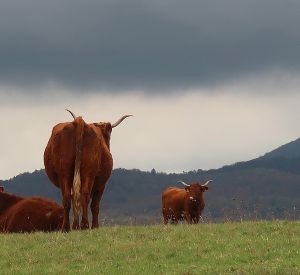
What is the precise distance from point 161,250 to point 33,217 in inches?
240

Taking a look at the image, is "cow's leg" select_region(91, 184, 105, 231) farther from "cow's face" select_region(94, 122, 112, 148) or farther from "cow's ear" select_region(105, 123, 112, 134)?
"cow's ear" select_region(105, 123, 112, 134)

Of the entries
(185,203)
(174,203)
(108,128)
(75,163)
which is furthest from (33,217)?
(174,203)

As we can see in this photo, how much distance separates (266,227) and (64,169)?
16.6 ft

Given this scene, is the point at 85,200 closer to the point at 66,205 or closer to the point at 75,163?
the point at 66,205

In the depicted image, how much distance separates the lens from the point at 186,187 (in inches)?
1172

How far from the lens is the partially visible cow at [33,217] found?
19406mm

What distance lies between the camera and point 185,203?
98.3 feet

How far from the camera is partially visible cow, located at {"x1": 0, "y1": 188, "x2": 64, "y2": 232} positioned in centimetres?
1941

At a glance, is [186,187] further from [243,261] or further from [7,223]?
[243,261]

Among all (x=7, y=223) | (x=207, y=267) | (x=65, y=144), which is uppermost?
(x=65, y=144)

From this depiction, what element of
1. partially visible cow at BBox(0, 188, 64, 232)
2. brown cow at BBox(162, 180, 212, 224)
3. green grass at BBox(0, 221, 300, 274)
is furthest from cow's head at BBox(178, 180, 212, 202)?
green grass at BBox(0, 221, 300, 274)

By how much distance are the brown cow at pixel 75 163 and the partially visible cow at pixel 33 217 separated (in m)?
0.85

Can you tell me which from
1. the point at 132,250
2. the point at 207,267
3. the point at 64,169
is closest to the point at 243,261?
the point at 207,267

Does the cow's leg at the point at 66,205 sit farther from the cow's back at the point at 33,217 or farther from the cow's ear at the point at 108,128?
the cow's ear at the point at 108,128
